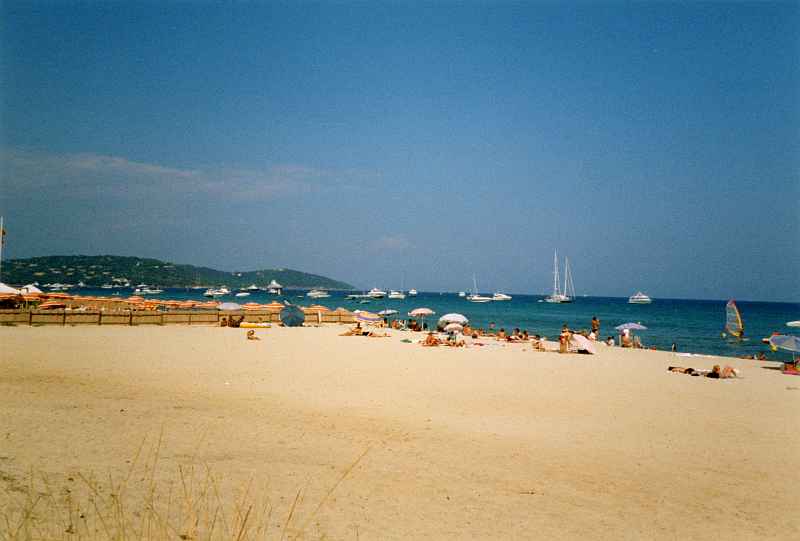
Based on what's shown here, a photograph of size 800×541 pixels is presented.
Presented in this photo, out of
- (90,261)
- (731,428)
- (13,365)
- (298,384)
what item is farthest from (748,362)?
(90,261)

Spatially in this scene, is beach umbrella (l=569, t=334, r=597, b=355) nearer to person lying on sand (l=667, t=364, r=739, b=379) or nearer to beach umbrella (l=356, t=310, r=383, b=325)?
person lying on sand (l=667, t=364, r=739, b=379)

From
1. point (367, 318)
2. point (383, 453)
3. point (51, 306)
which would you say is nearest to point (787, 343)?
point (383, 453)

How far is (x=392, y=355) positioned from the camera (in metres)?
18.9

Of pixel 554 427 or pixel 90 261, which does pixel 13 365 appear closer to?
pixel 554 427

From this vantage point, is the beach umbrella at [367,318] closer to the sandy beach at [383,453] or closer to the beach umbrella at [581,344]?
the beach umbrella at [581,344]

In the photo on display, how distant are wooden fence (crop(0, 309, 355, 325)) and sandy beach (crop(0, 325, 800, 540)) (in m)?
11.6

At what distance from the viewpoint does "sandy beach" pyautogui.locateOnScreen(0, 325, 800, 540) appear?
5.12 meters

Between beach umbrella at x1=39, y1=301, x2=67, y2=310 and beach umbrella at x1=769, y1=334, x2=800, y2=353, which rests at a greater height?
beach umbrella at x1=769, y1=334, x2=800, y2=353

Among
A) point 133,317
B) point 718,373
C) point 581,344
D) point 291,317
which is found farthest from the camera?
point 291,317

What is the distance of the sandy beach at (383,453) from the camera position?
5.12 meters

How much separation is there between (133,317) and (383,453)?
76.5ft

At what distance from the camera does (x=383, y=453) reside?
7281 mm

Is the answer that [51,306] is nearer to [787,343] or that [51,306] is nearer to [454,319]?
[454,319]

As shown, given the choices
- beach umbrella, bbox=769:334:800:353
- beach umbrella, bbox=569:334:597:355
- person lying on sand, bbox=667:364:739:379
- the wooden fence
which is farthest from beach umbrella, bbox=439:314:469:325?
beach umbrella, bbox=769:334:800:353
